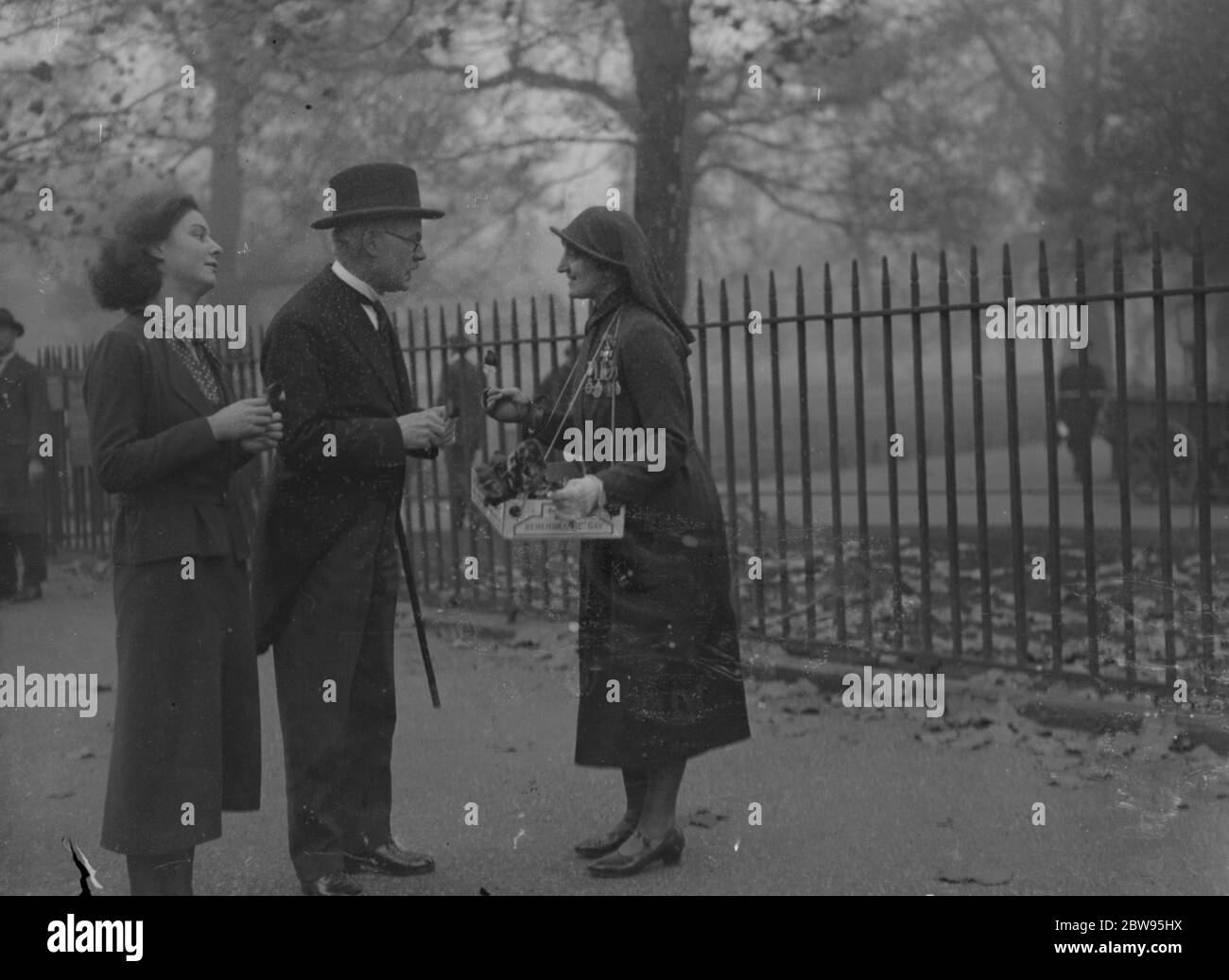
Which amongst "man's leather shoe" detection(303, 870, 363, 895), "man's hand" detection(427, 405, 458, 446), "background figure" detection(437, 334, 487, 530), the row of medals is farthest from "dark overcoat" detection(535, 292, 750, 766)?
"background figure" detection(437, 334, 487, 530)

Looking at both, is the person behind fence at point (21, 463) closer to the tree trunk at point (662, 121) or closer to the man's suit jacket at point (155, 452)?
the man's suit jacket at point (155, 452)

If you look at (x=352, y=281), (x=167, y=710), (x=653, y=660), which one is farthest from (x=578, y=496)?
(x=167, y=710)

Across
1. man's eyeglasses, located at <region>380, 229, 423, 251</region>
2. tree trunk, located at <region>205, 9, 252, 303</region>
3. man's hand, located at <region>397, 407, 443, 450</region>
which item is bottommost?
man's hand, located at <region>397, 407, 443, 450</region>

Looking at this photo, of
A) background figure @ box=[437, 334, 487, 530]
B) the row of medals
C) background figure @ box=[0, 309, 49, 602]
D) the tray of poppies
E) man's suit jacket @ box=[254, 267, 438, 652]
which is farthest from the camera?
background figure @ box=[437, 334, 487, 530]

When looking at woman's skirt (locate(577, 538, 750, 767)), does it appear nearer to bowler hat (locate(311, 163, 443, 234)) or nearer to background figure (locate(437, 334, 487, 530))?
bowler hat (locate(311, 163, 443, 234))

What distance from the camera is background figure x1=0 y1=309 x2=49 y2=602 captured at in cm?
453

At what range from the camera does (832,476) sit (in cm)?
589

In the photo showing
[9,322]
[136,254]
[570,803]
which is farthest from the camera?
A: [9,322]

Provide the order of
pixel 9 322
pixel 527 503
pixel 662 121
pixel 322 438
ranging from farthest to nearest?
pixel 662 121 < pixel 9 322 < pixel 527 503 < pixel 322 438

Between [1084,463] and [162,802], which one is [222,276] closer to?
[162,802]

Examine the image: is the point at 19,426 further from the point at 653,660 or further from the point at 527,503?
the point at 653,660

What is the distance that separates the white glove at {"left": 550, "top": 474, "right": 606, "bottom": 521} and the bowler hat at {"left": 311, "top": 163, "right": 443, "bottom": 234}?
0.88m

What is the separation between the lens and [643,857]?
4164 mm

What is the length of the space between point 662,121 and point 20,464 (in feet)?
7.95
